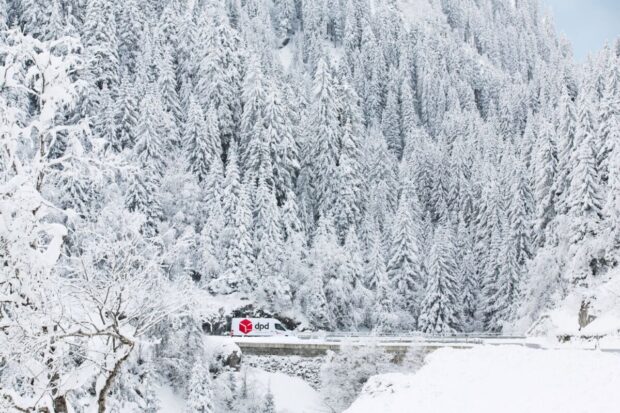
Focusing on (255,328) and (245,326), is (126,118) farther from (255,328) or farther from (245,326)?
(255,328)

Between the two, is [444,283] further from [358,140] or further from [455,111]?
[455,111]

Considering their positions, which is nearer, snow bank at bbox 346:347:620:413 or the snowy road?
snow bank at bbox 346:347:620:413

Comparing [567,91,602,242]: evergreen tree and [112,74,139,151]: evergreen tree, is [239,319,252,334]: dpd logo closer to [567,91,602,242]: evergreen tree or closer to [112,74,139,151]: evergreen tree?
[112,74,139,151]: evergreen tree

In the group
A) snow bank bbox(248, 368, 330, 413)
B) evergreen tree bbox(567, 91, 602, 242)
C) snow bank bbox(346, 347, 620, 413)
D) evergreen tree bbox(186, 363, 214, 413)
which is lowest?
snow bank bbox(248, 368, 330, 413)

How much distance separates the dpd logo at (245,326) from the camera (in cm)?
4909

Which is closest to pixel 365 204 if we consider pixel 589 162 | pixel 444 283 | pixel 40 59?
pixel 444 283

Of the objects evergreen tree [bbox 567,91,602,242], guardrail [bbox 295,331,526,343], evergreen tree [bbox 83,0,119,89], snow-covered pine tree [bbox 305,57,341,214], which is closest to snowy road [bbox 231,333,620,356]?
guardrail [bbox 295,331,526,343]

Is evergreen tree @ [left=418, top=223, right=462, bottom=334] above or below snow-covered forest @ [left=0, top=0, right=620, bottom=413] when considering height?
below

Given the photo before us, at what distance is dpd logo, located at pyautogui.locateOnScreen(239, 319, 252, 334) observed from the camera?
49.1 metres

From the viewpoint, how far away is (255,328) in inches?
1957

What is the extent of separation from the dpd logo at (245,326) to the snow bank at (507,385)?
25.8 meters

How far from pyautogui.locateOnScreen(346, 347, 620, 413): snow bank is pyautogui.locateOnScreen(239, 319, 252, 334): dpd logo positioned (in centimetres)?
2575

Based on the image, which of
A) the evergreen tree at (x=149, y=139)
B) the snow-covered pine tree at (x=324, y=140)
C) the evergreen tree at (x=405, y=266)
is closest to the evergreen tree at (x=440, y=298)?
the evergreen tree at (x=405, y=266)

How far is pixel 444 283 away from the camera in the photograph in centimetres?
5716
